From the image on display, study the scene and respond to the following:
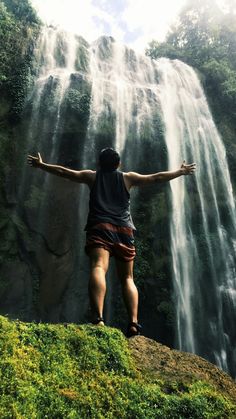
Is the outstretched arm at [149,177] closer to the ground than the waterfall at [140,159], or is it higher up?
closer to the ground

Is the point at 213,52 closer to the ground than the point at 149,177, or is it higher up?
higher up

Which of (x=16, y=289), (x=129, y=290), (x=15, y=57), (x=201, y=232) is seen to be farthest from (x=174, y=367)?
(x=15, y=57)

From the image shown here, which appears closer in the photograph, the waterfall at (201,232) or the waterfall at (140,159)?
the waterfall at (201,232)

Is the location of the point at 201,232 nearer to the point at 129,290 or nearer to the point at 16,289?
the point at 16,289

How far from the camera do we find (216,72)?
835 inches

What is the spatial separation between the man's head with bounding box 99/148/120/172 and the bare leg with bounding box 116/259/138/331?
99cm

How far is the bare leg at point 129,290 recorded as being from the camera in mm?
3726

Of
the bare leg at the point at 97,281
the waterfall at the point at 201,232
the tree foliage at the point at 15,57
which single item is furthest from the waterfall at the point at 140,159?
the bare leg at the point at 97,281

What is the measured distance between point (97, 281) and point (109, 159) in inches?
52.0

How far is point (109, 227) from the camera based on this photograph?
388cm

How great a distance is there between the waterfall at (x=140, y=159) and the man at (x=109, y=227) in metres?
8.72

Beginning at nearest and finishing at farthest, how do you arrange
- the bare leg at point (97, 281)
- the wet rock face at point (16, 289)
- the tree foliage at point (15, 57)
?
the bare leg at point (97, 281), the wet rock face at point (16, 289), the tree foliage at point (15, 57)

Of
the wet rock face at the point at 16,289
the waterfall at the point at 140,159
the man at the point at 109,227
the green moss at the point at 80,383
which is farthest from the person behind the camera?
the waterfall at the point at 140,159

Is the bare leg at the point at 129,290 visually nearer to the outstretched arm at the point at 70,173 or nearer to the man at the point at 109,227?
the man at the point at 109,227
